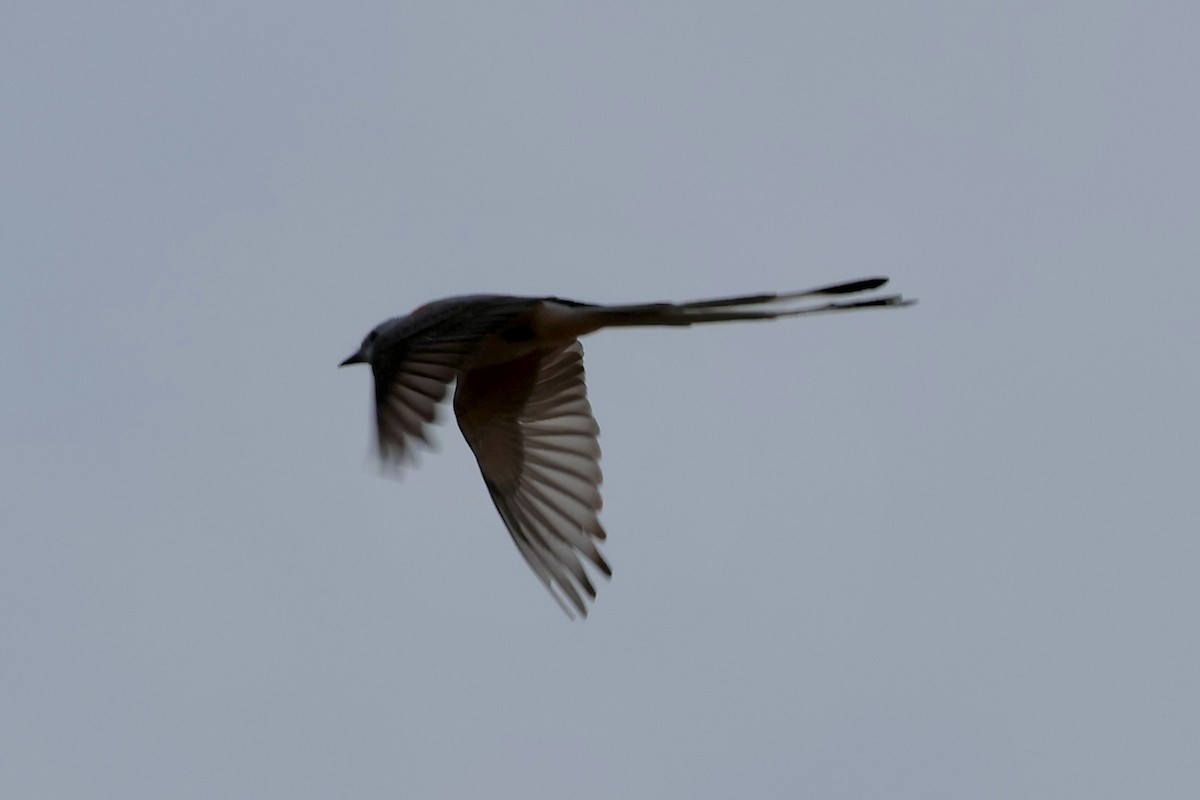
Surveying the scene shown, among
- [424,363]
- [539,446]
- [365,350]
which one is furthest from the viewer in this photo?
[539,446]

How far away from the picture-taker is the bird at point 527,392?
22.0ft

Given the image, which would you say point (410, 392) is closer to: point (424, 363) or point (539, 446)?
point (424, 363)

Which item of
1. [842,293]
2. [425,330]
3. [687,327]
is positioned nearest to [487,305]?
[425,330]

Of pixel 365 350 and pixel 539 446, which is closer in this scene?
pixel 365 350

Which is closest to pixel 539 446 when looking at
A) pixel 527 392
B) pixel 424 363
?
pixel 527 392

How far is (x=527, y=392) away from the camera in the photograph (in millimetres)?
8672

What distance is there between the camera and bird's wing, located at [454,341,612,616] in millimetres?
8227

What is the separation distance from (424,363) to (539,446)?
1924 millimetres

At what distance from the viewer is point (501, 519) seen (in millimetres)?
8352

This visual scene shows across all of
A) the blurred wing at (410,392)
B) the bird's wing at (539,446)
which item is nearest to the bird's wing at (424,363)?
the blurred wing at (410,392)

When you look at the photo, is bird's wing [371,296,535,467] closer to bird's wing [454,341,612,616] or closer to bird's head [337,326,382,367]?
bird's head [337,326,382,367]

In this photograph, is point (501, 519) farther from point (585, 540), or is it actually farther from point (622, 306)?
point (622, 306)

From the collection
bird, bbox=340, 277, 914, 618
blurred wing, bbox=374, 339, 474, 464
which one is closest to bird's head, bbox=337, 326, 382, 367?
bird, bbox=340, 277, 914, 618

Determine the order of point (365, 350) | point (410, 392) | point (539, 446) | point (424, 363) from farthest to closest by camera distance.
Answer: point (539, 446) → point (365, 350) → point (424, 363) → point (410, 392)
